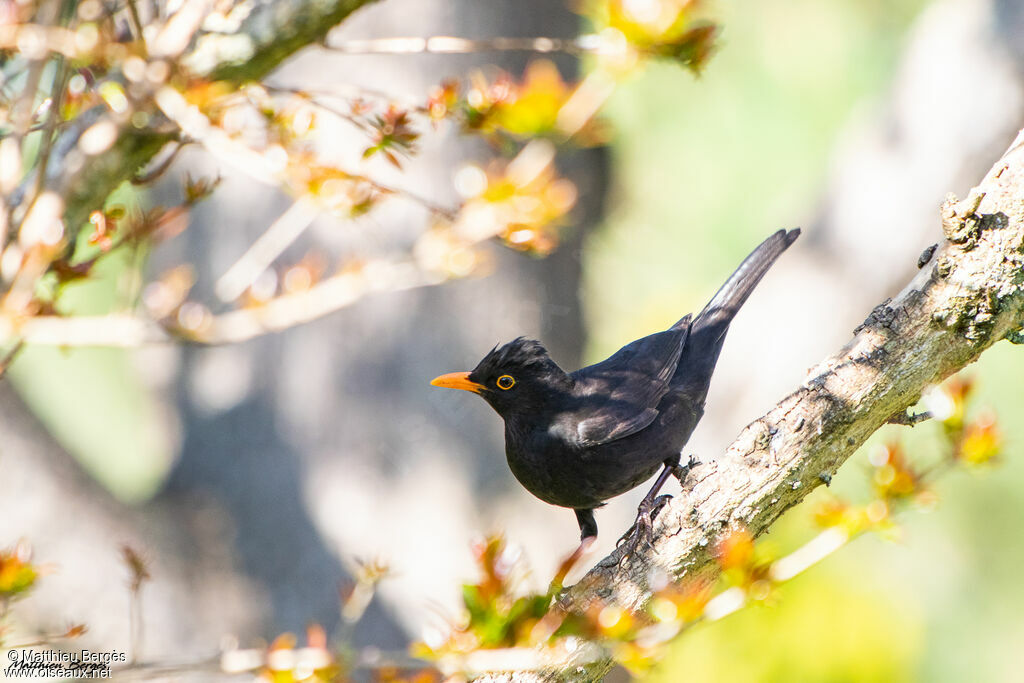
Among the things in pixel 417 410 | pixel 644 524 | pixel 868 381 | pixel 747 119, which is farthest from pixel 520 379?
pixel 747 119

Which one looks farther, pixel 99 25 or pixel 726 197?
pixel 726 197

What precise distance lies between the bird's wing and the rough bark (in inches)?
34.7

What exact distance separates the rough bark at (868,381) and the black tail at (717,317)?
133 cm

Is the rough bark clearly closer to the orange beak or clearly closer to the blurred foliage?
the orange beak

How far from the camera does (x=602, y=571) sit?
253 centimetres

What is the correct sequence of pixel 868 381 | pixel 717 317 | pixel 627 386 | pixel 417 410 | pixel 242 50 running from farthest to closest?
pixel 417 410
pixel 717 317
pixel 627 386
pixel 868 381
pixel 242 50

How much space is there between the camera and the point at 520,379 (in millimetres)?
3367

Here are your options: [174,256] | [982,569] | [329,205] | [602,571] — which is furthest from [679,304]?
[982,569]

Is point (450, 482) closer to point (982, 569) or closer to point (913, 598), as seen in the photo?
point (913, 598)

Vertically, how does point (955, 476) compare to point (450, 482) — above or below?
below

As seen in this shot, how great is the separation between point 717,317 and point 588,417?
0.87 metres

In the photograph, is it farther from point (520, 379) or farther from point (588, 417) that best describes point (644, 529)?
point (520, 379)

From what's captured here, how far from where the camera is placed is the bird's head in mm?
3330

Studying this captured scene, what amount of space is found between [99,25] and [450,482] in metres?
3.57
